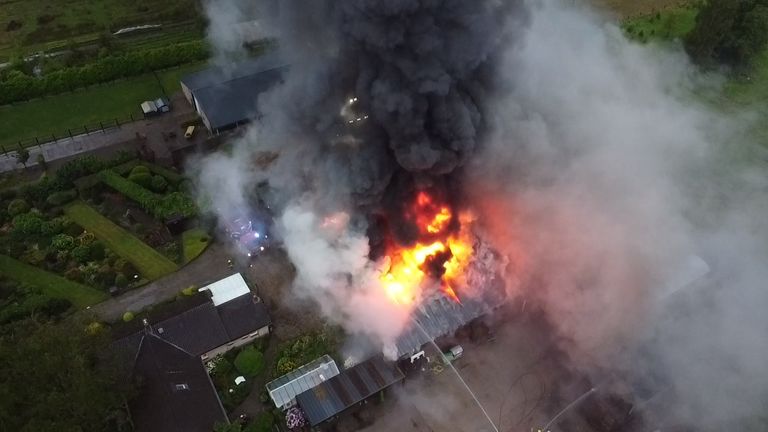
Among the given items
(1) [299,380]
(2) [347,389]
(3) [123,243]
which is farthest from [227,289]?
(2) [347,389]

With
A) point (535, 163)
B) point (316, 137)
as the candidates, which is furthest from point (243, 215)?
point (535, 163)

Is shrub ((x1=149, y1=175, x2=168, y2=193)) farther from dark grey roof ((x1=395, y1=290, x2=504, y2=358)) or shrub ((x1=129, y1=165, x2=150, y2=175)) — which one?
dark grey roof ((x1=395, y1=290, x2=504, y2=358))

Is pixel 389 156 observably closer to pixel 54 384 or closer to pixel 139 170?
pixel 54 384

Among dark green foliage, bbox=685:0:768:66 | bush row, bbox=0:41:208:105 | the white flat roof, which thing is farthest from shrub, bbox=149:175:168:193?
dark green foliage, bbox=685:0:768:66

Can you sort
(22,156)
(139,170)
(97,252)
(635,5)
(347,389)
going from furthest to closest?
(635,5), (22,156), (139,170), (97,252), (347,389)

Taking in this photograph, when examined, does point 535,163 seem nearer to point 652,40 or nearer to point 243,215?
point 243,215

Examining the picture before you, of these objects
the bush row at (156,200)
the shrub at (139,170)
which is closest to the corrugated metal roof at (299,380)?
the bush row at (156,200)
